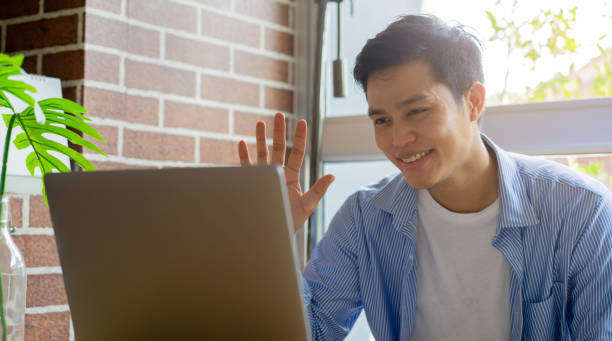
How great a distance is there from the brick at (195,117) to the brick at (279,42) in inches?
12.2

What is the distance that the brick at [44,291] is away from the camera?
161 cm

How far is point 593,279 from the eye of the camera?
4.42 feet

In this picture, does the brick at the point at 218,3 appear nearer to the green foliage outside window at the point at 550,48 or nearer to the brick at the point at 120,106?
the brick at the point at 120,106

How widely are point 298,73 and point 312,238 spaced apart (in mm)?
623

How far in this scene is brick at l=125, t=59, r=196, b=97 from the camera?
Result: 1799mm

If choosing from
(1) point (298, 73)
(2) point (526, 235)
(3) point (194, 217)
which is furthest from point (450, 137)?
(1) point (298, 73)

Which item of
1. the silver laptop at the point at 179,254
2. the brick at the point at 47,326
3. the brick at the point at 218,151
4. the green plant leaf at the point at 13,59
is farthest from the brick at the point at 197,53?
the silver laptop at the point at 179,254

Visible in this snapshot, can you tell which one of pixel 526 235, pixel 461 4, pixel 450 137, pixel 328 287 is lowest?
pixel 328 287

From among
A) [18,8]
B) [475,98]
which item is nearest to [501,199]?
[475,98]

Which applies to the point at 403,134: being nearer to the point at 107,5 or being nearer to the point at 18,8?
the point at 107,5

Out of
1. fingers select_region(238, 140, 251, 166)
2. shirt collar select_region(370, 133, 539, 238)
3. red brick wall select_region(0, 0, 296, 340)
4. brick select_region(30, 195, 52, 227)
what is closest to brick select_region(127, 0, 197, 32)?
red brick wall select_region(0, 0, 296, 340)

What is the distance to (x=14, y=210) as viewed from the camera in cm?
160

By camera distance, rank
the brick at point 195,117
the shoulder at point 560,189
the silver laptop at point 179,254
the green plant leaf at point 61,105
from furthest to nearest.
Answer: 1. the brick at point 195,117
2. the shoulder at point 560,189
3. the green plant leaf at point 61,105
4. the silver laptop at point 179,254

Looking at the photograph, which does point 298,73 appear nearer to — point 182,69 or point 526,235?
point 182,69
